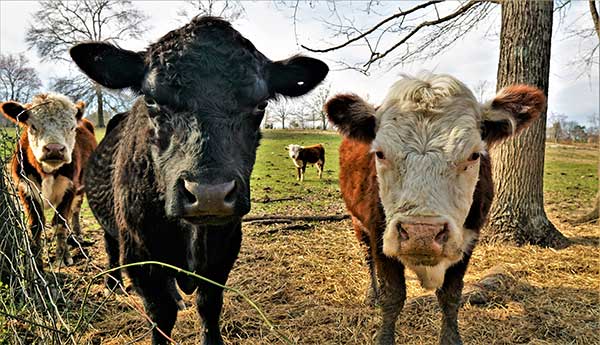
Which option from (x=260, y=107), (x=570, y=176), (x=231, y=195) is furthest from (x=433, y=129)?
(x=570, y=176)

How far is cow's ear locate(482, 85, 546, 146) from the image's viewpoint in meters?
3.02

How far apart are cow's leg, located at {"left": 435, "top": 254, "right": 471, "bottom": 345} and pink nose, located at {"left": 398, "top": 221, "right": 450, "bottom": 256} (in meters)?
0.82

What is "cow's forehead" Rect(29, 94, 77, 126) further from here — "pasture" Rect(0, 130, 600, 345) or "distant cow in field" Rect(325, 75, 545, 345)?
"distant cow in field" Rect(325, 75, 545, 345)

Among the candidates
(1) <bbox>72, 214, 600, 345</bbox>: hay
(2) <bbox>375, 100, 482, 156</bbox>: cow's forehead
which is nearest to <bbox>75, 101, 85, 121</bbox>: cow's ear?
(1) <bbox>72, 214, 600, 345</bbox>: hay

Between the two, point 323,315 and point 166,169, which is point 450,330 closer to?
point 323,315

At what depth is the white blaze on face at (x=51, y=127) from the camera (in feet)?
18.9

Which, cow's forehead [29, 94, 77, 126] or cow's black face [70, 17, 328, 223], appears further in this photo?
cow's forehead [29, 94, 77, 126]

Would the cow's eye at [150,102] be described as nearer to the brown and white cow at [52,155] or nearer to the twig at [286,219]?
the brown and white cow at [52,155]

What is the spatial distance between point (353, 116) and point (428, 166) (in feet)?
2.77

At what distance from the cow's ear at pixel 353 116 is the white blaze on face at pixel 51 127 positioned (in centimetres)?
427

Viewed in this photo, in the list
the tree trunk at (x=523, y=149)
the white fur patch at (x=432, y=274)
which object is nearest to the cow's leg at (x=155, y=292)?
the white fur patch at (x=432, y=274)

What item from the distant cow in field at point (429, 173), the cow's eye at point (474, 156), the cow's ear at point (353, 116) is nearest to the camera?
the distant cow in field at point (429, 173)

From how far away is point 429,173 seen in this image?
8.64 feet

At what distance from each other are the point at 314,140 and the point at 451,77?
23.6 metres
